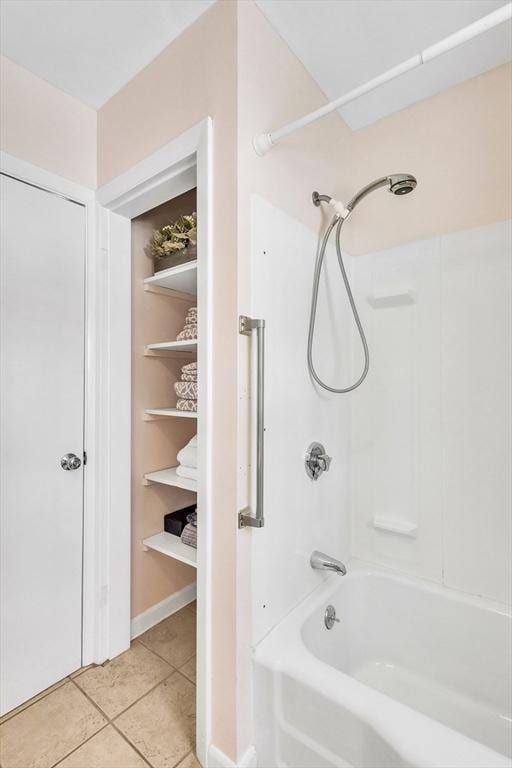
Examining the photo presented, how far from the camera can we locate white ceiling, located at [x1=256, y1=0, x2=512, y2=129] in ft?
4.08

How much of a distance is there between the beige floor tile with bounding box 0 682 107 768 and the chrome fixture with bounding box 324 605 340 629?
90 centimetres

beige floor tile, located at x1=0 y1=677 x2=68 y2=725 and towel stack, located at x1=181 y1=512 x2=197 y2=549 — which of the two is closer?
beige floor tile, located at x1=0 y1=677 x2=68 y2=725

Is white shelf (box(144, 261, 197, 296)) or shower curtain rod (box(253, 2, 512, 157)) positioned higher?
shower curtain rod (box(253, 2, 512, 157))

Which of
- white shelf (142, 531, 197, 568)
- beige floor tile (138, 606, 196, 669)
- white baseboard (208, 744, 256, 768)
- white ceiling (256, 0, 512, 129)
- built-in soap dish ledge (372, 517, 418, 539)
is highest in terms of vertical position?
white ceiling (256, 0, 512, 129)

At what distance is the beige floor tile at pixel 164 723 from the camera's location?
130 centimetres

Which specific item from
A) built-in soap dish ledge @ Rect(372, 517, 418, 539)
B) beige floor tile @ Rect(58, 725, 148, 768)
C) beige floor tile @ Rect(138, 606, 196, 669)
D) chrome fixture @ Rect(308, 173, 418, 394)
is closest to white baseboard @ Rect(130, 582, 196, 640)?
beige floor tile @ Rect(138, 606, 196, 669)

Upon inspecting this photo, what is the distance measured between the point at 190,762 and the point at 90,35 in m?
2.52

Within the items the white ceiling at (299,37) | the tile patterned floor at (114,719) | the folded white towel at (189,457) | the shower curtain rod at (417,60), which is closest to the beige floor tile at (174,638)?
the tile patterned floor at (114,719)

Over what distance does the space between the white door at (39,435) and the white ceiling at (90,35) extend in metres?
0.47

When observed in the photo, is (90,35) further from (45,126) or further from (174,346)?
(174,346)

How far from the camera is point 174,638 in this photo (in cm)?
190

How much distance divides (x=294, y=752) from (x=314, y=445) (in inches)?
36.9

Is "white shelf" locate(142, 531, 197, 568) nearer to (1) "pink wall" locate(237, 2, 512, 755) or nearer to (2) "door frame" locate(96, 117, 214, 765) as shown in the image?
(2) "door frame" locate(96, 117, 214, 765)

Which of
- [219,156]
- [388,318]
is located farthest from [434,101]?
[219,156]
